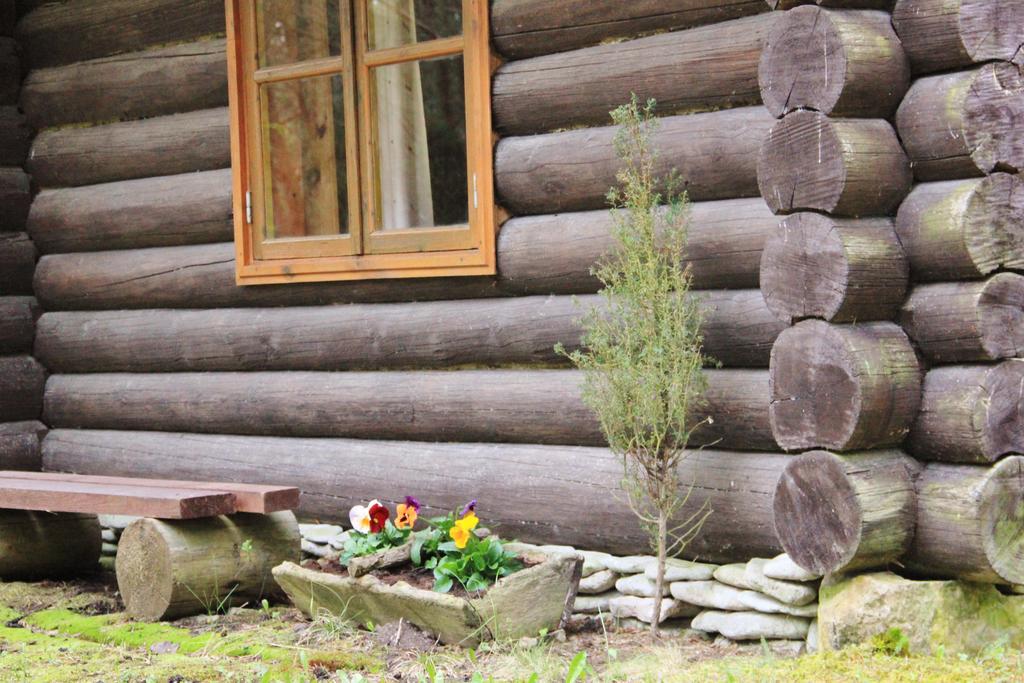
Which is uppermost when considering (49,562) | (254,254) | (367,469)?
(254,254)

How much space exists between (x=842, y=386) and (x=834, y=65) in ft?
3.43

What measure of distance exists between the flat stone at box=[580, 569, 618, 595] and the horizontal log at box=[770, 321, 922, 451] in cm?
104

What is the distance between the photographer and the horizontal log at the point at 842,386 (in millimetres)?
4207

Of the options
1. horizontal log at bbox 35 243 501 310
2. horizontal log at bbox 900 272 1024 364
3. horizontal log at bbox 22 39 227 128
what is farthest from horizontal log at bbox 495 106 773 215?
horizontal log at bbox 22 39 227 128

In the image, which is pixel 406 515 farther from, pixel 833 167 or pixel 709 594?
pixel 833 167

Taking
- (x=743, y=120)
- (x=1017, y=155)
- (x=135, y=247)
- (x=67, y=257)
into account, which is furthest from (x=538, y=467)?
(x=67, y=257)

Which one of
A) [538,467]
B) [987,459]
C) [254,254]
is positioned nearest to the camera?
[987,459]

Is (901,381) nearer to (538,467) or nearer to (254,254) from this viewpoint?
(538,467)

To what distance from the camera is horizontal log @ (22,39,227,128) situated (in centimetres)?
672

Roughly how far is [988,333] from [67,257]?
16.9ft

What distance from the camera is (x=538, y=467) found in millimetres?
5410

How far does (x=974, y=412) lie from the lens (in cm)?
423

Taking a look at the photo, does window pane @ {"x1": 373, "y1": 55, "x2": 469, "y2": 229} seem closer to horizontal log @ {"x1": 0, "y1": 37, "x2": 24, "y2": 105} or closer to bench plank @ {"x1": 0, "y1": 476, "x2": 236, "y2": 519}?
bench plank @ {"x1": 0, "y1": 476, "x2": 236, "y2": 519}

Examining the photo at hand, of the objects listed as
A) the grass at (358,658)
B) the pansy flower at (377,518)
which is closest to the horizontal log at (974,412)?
the grass at (358,658)
